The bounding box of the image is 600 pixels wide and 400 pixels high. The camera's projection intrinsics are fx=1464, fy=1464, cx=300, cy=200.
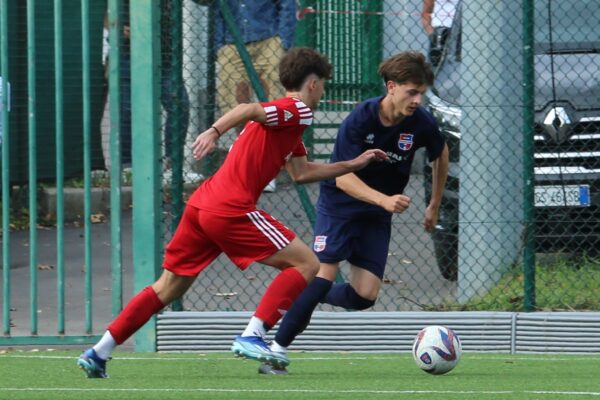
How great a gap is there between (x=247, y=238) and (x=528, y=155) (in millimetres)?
2450

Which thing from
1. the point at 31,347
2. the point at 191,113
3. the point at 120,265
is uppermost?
the point at 191,113

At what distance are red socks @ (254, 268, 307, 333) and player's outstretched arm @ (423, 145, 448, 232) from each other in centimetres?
117

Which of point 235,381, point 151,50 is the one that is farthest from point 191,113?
point 235,381

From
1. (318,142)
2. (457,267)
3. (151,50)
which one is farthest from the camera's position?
(318,142)

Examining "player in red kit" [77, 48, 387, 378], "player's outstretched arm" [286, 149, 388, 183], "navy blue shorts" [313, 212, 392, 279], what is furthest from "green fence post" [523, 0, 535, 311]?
"player in red kit" [77, 48, 387, 378]

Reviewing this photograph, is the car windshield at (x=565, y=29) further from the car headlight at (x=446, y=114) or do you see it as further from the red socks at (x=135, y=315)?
the red socks at (x=135, y=315)

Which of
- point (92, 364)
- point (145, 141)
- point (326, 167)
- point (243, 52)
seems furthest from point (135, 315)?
point (243, 52)

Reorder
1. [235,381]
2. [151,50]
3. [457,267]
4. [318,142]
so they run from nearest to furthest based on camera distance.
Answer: [235,381] → [151,50] → [457,267] → [318,142]

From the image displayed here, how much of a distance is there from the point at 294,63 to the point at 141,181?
76.0 inches

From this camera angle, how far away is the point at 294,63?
7.30 metres

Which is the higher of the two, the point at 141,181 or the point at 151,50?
the point at 151,50

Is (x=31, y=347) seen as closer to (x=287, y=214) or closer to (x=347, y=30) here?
(x=287, y=214)

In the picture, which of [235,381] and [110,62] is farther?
[110,62]

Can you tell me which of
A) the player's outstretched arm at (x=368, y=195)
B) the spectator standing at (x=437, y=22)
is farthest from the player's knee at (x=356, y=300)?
the spectator standing at (x=437, y=22)
